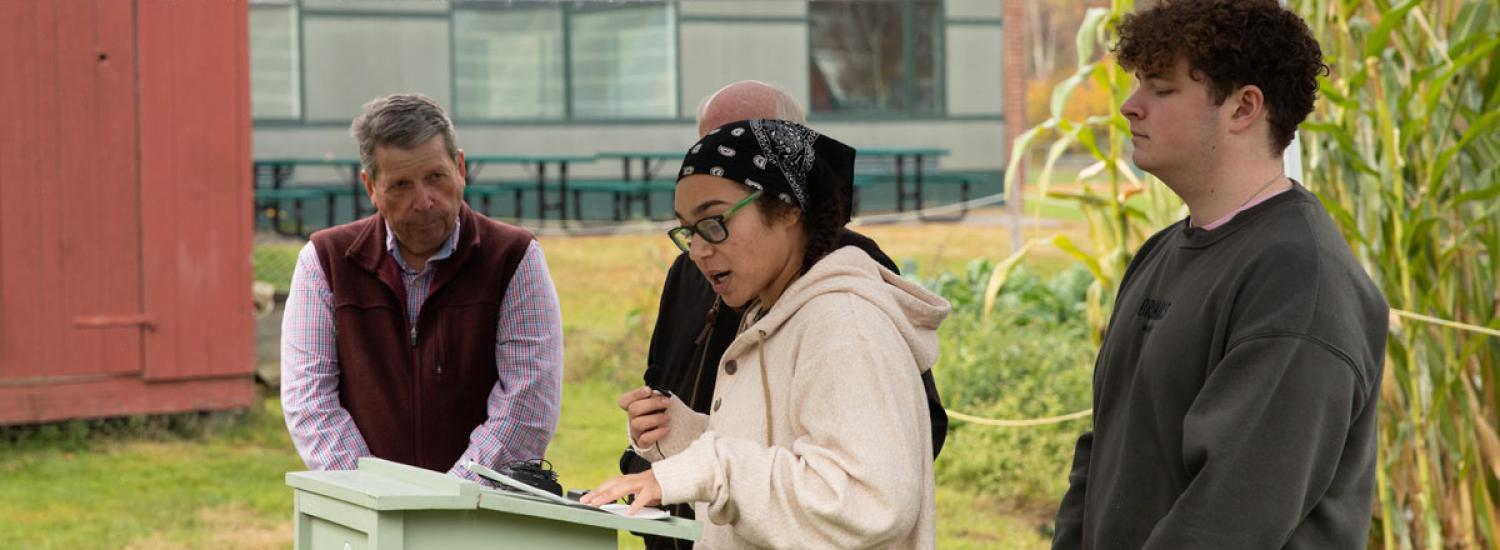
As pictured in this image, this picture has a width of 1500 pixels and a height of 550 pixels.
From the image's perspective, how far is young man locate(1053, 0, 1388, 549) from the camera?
188 centimetres

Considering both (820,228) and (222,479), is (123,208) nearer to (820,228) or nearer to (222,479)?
(222,479)

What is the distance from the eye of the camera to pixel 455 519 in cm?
185

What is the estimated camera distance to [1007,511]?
654 centimetres

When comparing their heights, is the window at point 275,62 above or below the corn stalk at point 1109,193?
above

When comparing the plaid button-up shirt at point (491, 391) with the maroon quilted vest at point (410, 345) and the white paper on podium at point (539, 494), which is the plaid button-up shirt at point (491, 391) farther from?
the white paper on podium at point (539, 494)

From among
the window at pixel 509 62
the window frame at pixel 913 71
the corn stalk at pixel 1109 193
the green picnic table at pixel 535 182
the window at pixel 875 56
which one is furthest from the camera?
the window frame at pixel 913 71

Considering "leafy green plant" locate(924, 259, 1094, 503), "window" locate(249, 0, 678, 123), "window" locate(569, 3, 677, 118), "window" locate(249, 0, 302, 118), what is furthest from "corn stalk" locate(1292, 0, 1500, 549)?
"window" locate(569, 3, 677, 118)

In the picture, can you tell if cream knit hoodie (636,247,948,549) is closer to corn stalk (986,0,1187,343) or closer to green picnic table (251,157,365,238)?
corn stalk (986,0,1187,343)

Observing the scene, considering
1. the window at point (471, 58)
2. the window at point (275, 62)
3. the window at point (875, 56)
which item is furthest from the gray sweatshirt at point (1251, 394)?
the window at point (875, 56)

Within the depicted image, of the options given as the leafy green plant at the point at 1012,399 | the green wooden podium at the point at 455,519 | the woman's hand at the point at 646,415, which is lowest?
the leafy green plant at the point at 1012,399

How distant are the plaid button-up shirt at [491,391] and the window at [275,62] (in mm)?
11401

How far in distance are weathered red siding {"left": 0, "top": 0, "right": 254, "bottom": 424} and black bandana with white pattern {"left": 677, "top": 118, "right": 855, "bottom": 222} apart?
5.65 m

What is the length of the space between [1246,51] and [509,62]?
13.5m

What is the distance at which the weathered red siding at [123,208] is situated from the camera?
7.13 meters
